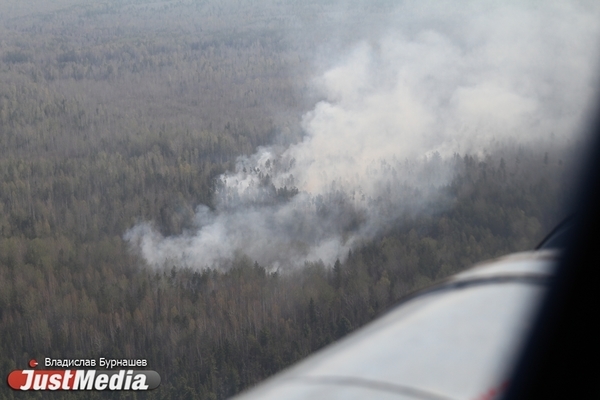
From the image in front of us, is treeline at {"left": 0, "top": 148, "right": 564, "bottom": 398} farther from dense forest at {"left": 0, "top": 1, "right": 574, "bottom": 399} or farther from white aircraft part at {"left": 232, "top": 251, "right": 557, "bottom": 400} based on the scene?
white aircraft part at {"left": 232, "top": 251, "right": 557, "bottom": 400}

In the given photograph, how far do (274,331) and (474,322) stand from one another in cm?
8587

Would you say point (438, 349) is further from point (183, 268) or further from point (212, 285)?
point (183, 268)

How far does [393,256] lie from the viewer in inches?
4284

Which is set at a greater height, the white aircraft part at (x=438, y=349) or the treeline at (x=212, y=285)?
the white aircraft part at (x=438, y=349)

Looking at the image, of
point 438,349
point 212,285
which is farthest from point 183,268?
point 438,349

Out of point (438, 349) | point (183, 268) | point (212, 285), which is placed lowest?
point (183, 268)

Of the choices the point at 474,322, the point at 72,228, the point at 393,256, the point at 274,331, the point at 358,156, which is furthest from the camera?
the point at 358,156

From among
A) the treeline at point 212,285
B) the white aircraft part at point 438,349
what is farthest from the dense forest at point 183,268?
the white aircraft part at point 438,349

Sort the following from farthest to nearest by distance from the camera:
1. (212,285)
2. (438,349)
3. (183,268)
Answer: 1. (183,268)
2. (212,285)
3. (438,349)

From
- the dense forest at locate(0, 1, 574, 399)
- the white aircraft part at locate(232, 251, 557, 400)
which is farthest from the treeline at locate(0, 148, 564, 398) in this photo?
the white aircraft part at locate(232, 251, 557, 400)

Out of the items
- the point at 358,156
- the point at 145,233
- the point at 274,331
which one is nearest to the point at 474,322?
the point at 274,331

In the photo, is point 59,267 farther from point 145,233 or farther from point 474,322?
point 474,322

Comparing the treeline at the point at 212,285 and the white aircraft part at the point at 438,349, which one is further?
the treeline at the point at 212,285

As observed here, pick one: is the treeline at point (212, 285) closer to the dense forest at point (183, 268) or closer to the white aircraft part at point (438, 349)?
the dense forest at point (183, 268)
